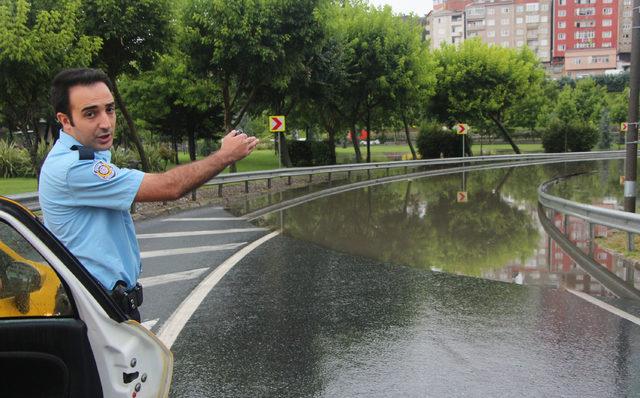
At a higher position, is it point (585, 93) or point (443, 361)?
point (585, 93)

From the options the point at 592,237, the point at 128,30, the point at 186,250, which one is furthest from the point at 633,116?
the point at 128,30

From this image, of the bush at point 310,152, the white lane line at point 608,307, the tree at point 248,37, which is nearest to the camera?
the white lane line at point 608,307

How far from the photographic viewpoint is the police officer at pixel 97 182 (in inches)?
94.7

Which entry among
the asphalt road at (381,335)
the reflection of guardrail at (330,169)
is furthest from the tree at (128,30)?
the asphalt road at (381,335)

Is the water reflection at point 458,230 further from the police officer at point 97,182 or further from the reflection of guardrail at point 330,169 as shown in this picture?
the police officer at point 97,182

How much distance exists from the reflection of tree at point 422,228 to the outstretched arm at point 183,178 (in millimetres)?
6518

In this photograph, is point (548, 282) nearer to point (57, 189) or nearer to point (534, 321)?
point (534, 321)

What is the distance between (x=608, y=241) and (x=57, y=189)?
33.5 ft

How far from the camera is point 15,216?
7.11 feet

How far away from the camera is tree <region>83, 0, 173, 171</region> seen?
1698 cm

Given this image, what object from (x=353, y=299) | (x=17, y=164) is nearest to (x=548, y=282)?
(x=353, y=299)

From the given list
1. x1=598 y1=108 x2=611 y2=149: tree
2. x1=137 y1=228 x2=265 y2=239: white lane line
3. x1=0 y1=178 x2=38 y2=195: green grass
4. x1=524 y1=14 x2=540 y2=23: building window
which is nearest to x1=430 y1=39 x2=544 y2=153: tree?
x1=598 y1=108 x2=611 y2=149: tree

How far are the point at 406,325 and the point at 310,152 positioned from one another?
31.3m

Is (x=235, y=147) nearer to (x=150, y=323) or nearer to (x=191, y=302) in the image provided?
(x=150, y=323)
